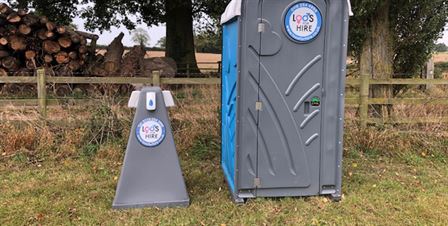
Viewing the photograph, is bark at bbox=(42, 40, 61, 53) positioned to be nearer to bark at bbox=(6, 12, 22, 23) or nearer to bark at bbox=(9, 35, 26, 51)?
bark at bbox=(9, 35, 26, 51)

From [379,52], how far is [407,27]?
1.06m

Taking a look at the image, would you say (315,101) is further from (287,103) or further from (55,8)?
(55,8)

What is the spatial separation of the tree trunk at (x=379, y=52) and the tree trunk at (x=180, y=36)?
32.4 feet

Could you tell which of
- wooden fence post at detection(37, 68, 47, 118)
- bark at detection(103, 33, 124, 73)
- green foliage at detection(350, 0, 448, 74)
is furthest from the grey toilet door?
bark at detection(103, 33, 124, 73)

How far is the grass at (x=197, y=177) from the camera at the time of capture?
4.09 meters

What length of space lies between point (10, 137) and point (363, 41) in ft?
19.9

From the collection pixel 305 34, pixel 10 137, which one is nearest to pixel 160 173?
pixel 305 34

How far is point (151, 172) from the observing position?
432cm

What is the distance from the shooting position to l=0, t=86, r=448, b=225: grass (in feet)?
13.4

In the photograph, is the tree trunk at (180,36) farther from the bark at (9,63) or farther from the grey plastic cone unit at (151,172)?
the grey plastic cone unit at (151,172)

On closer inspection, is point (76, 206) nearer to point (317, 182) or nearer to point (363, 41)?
point (317, 182)

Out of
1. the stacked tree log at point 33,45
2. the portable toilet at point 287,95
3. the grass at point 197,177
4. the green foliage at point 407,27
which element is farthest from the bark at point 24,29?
the portable toilet at point 287,95

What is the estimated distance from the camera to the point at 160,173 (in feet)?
14.2

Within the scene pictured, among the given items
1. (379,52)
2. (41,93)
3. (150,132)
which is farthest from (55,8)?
(150,132)
